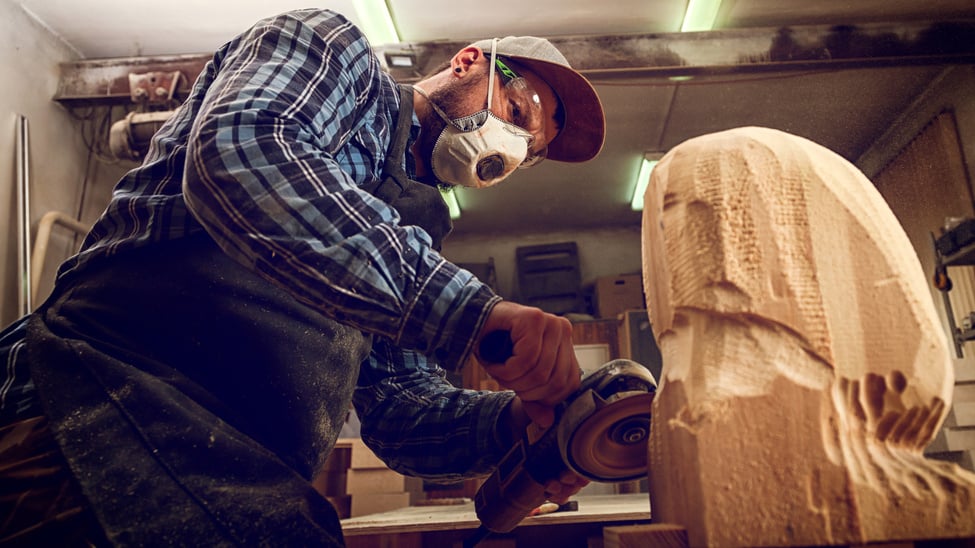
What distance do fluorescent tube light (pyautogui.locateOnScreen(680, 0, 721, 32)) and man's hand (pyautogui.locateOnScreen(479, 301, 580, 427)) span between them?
143 inches

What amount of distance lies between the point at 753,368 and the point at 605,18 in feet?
13.3

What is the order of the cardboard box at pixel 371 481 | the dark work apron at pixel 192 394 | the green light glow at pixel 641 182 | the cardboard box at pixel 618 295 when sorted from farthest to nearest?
the cardboard box at pixel 618 295 → the green light glow at pixel 641 182 → the cardboard box at pixel 371 481 → the dark work apron at pixel 192 394

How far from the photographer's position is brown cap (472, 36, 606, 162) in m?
2.03

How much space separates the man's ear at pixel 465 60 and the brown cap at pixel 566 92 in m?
0.03

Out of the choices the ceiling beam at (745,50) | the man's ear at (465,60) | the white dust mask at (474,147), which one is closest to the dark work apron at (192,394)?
the white dust mask at (474,147)

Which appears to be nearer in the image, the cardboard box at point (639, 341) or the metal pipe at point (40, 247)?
the metal pipe at point (40, 247)

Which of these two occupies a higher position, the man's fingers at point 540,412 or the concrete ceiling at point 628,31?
the concrete ceiling at point 628,31

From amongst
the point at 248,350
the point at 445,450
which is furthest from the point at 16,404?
the point at 445,450

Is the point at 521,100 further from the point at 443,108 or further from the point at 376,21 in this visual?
the point at 376,21

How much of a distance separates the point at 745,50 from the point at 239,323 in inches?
160

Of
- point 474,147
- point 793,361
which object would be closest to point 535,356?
point 793,361

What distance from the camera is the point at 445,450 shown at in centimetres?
157

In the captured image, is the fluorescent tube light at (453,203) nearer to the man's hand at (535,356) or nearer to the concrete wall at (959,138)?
the concrete wall at (959,138)

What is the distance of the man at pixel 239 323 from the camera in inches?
36.8
